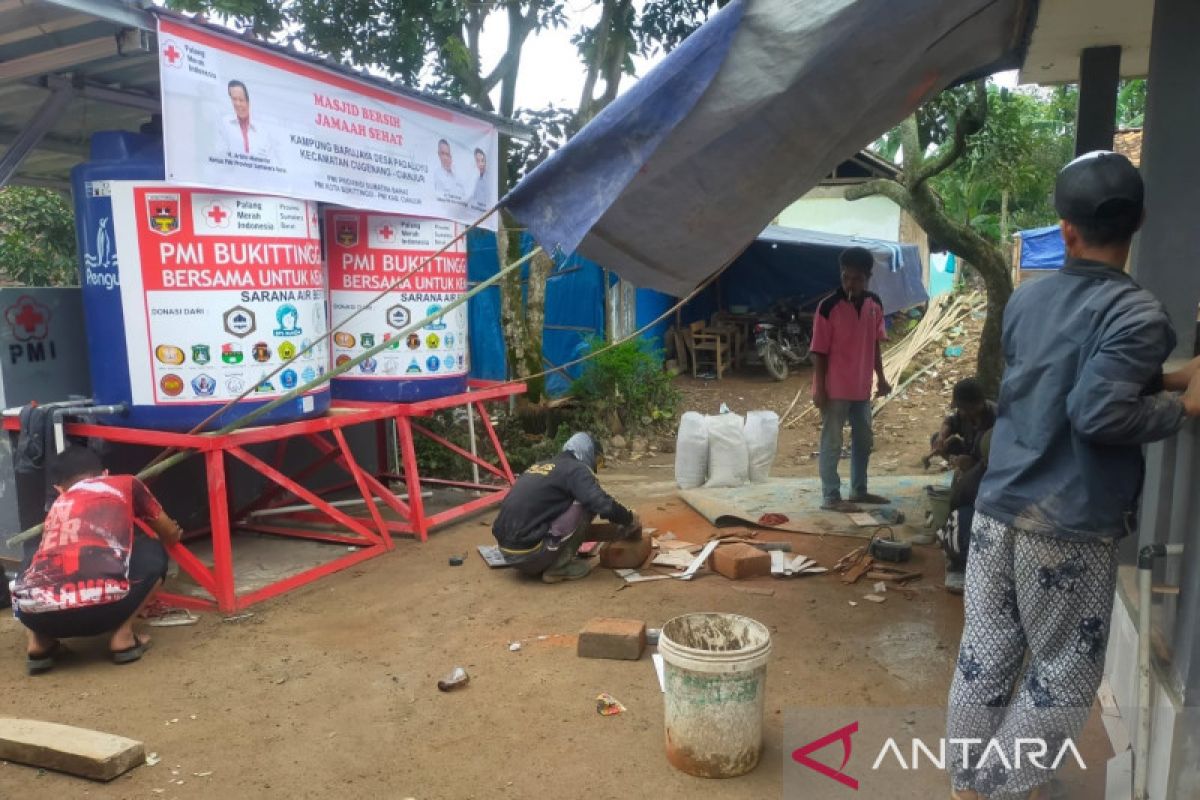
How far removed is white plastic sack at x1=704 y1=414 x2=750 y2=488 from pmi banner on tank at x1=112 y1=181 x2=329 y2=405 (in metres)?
3.50

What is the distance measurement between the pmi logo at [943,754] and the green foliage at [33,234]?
30.7 ft

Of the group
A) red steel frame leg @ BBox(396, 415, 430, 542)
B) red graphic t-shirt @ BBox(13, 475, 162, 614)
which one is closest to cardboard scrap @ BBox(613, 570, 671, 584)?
red steel frame leg @ BBox(396, 415, 430, 542)

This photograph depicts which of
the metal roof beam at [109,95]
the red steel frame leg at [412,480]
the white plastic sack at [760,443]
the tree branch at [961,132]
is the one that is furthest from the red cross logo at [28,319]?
the tree branch at [961,132]

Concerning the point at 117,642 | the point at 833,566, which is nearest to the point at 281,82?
the point at 117,642

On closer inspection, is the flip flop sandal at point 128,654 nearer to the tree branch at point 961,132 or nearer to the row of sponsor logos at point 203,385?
the row of sponsor logos at point 203,385

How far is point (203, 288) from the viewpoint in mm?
4793

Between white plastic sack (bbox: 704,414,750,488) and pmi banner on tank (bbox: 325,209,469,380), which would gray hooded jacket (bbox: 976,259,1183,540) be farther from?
white plastic sack (bbox: 704,414,750,488)

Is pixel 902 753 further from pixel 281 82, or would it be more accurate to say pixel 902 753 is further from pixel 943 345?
pixel 943 345

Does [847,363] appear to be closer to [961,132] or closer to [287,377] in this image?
[961,132]

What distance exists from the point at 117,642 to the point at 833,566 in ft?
12.7

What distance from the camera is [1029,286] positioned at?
2455 millimetres

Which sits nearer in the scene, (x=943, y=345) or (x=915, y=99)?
(x=915, y=99)

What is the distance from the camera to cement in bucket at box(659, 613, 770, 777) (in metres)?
2.93

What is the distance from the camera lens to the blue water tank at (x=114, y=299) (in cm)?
473
